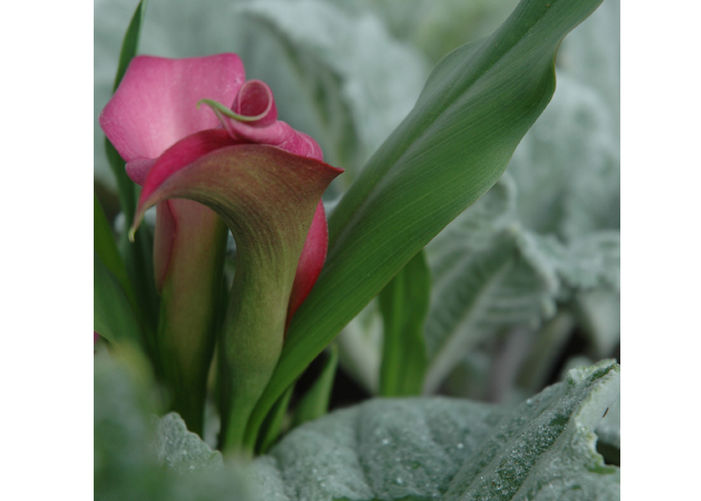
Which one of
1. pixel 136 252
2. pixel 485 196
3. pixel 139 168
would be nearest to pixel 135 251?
pixel 136 252

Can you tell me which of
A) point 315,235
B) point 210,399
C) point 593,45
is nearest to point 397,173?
point 315,235

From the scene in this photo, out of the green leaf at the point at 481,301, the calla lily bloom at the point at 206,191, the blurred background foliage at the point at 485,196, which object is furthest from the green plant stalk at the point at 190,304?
the green leaf at the point at 481,301

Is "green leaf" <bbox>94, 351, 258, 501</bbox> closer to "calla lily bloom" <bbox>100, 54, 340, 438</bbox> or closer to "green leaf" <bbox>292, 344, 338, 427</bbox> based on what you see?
"calla lily bloom" <bbox>100, 54, 340, 438</bbox>

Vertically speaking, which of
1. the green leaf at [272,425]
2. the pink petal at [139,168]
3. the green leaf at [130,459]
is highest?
the pink petal at [139,168]

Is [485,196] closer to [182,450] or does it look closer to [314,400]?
[314,400]

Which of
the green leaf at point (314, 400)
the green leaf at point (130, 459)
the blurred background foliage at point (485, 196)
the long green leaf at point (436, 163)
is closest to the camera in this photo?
the green leaf at point (130, 459)

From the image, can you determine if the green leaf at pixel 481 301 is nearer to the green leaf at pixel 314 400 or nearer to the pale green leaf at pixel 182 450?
the green leaf at pixel 314 400
